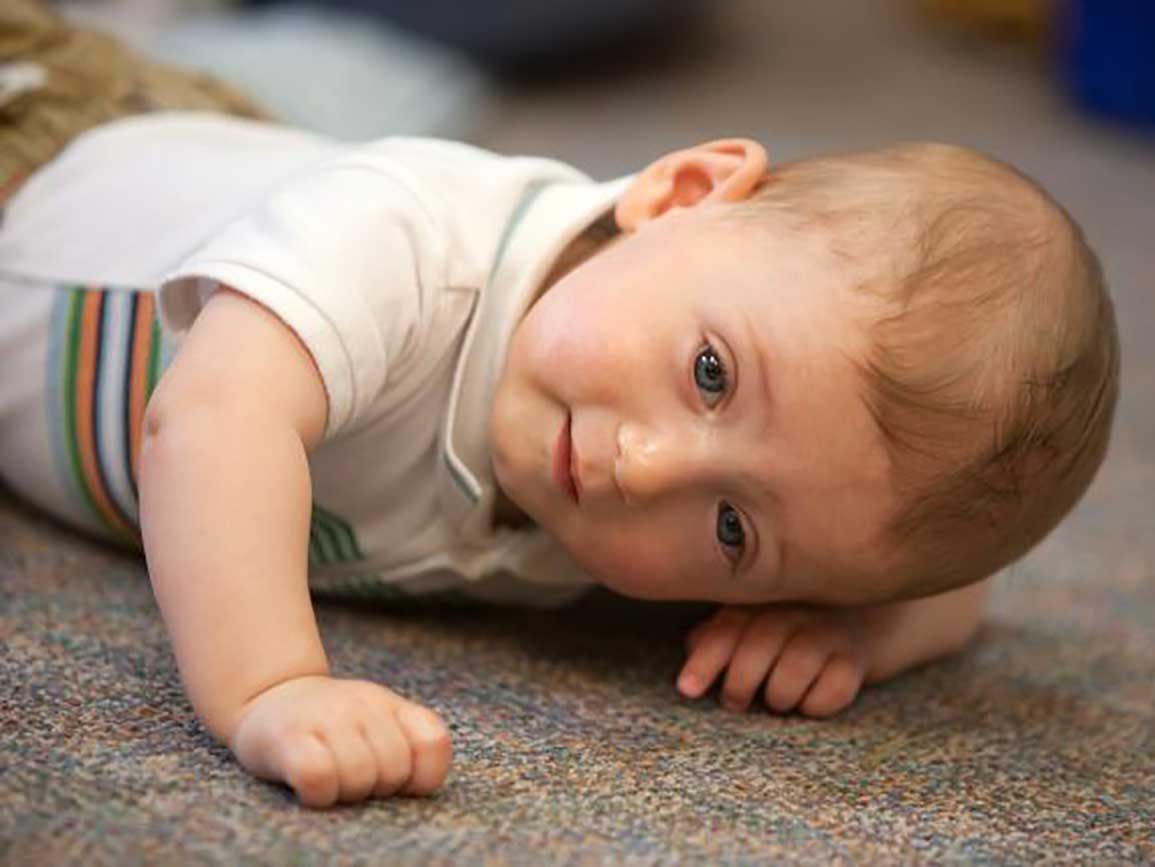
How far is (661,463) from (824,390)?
0.08 m

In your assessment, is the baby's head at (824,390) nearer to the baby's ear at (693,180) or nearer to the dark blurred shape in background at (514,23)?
the baby's ear at (693,180)

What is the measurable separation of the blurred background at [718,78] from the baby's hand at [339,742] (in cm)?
105

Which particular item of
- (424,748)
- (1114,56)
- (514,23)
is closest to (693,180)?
(424,748)

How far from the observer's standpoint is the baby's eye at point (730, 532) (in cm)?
85

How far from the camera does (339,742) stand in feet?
2.18

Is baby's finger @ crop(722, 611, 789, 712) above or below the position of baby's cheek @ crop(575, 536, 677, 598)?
below

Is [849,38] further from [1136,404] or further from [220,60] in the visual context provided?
[1136,404]

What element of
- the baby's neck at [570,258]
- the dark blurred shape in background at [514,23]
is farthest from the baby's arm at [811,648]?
the dark blurred shape in background at [514,23]

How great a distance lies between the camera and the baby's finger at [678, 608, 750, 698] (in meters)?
0.90

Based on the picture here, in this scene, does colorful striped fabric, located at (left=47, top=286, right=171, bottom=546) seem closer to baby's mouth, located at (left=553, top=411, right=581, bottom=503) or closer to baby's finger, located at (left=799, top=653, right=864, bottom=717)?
baby's mouth, located at (left=553, top=411, right=581, bottom=503)

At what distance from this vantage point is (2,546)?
3.22 ft

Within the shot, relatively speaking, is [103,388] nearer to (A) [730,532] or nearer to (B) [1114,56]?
(A) [730,532]

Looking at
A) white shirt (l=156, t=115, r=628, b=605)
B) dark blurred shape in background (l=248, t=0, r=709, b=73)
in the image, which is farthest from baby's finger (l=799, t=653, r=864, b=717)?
dark blurred shape in background (l=248, t=0, r=709, b=73)

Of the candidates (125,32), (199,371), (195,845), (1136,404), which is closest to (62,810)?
(195,845)
